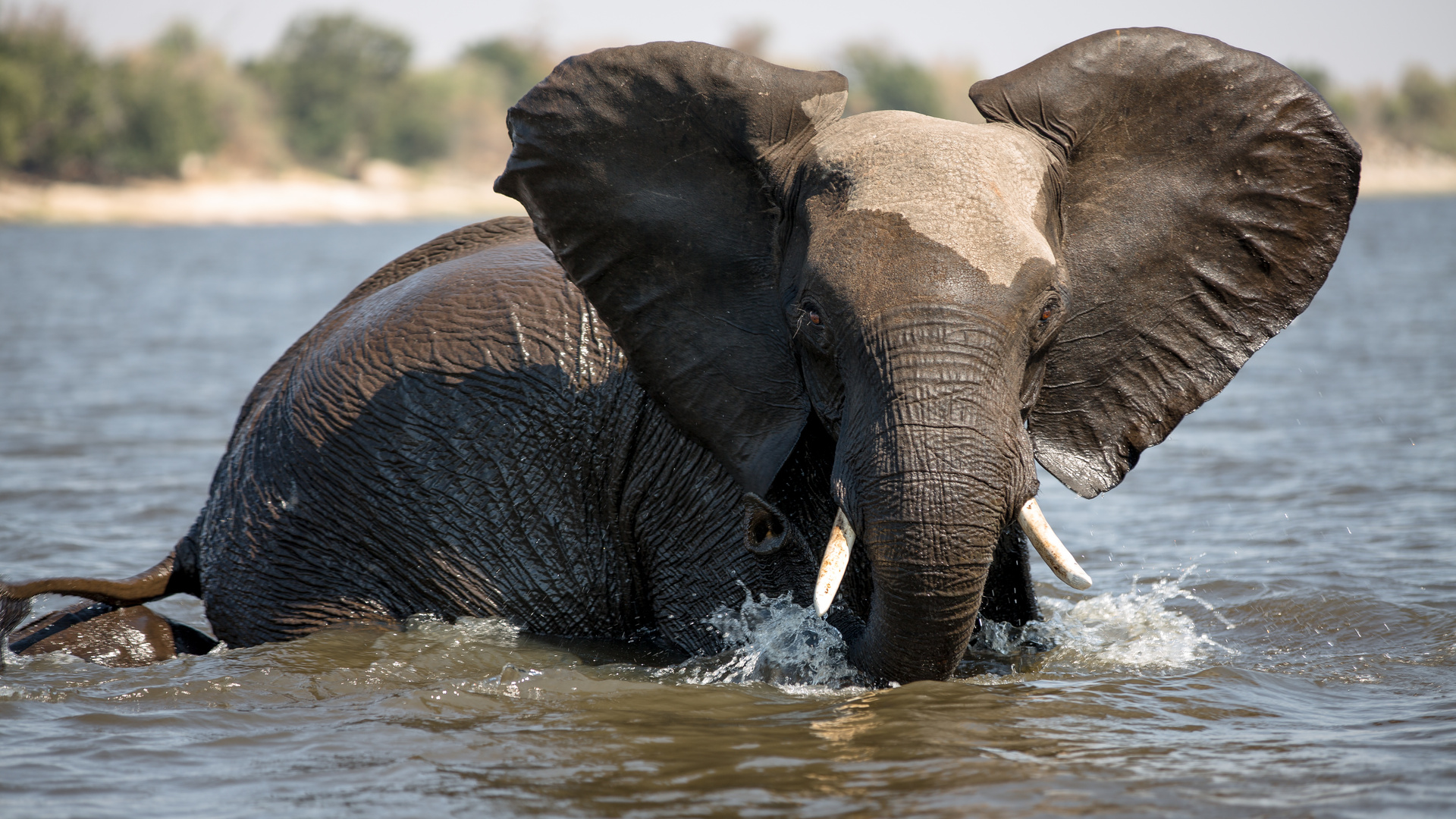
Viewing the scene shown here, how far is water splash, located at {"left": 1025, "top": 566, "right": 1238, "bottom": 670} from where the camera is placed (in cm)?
564

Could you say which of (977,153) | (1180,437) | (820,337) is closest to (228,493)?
(820,337)

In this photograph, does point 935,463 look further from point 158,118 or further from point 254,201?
point 254,201

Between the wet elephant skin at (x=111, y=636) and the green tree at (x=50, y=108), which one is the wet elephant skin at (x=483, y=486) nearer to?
the wet elephant skin at (x=111, y=636)

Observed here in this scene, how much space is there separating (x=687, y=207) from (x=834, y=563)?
1.34 metres

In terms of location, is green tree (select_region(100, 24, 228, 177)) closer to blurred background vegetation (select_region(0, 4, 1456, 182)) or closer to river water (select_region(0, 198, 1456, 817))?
blurred background vegetation (select_region(0, 4, 1456, 182))

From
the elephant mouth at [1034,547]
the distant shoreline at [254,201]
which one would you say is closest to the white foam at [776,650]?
the elephant mouth at [1034,547]

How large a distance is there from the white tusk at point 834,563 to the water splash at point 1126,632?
1564mm

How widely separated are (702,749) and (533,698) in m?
0.84

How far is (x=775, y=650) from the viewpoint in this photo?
5.18m

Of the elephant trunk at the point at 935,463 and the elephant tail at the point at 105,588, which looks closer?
the elephant trunk at the point at 935,463

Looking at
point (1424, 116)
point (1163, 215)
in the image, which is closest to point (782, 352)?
point (1163, 215)

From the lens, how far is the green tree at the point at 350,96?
95.1 m

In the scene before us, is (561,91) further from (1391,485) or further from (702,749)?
(1391,485)

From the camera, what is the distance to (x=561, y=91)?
4832 mm
